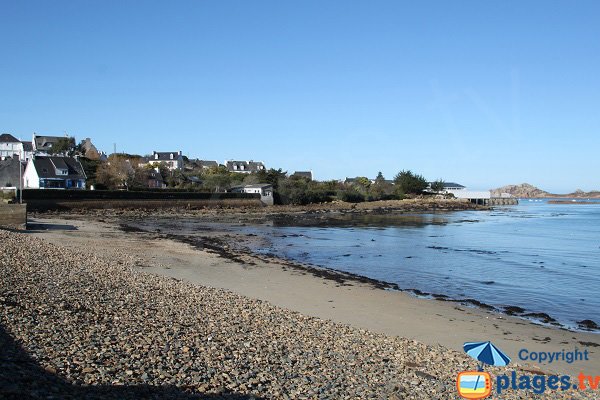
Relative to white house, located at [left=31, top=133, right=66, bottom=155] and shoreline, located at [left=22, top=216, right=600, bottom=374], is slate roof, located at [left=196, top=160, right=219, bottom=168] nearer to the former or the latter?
white house, located at [left=31, top=133, right=66, bottom=155]

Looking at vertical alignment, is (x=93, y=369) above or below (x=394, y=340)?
above

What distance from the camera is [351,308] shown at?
1366 centimetres

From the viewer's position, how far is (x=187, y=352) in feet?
24.0

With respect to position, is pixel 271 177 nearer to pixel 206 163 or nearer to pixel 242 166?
pixel 242 166

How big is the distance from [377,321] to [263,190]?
72722mm

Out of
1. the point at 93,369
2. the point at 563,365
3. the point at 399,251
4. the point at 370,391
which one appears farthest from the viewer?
the point at 399,251

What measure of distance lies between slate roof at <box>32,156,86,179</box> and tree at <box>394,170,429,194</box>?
74710mm

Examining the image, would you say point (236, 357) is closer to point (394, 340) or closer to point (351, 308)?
point (394, 340)

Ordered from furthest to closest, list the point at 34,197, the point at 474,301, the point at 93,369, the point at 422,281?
the point at 34,197 → the point at 422,281 → the point at 474,301 → the point at 93,369

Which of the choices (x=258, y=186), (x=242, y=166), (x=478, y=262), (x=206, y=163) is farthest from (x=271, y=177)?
(x=478, y=262)

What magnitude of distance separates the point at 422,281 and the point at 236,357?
13313 mm

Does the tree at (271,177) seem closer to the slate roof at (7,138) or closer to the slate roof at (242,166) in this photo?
the slate roof at (242,166)

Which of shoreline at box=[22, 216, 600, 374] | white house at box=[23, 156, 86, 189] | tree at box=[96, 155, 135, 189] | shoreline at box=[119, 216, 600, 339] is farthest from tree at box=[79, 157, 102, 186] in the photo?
shoreline at box=[22, 216, 600, 374]

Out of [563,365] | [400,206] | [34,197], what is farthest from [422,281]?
[400,206]
